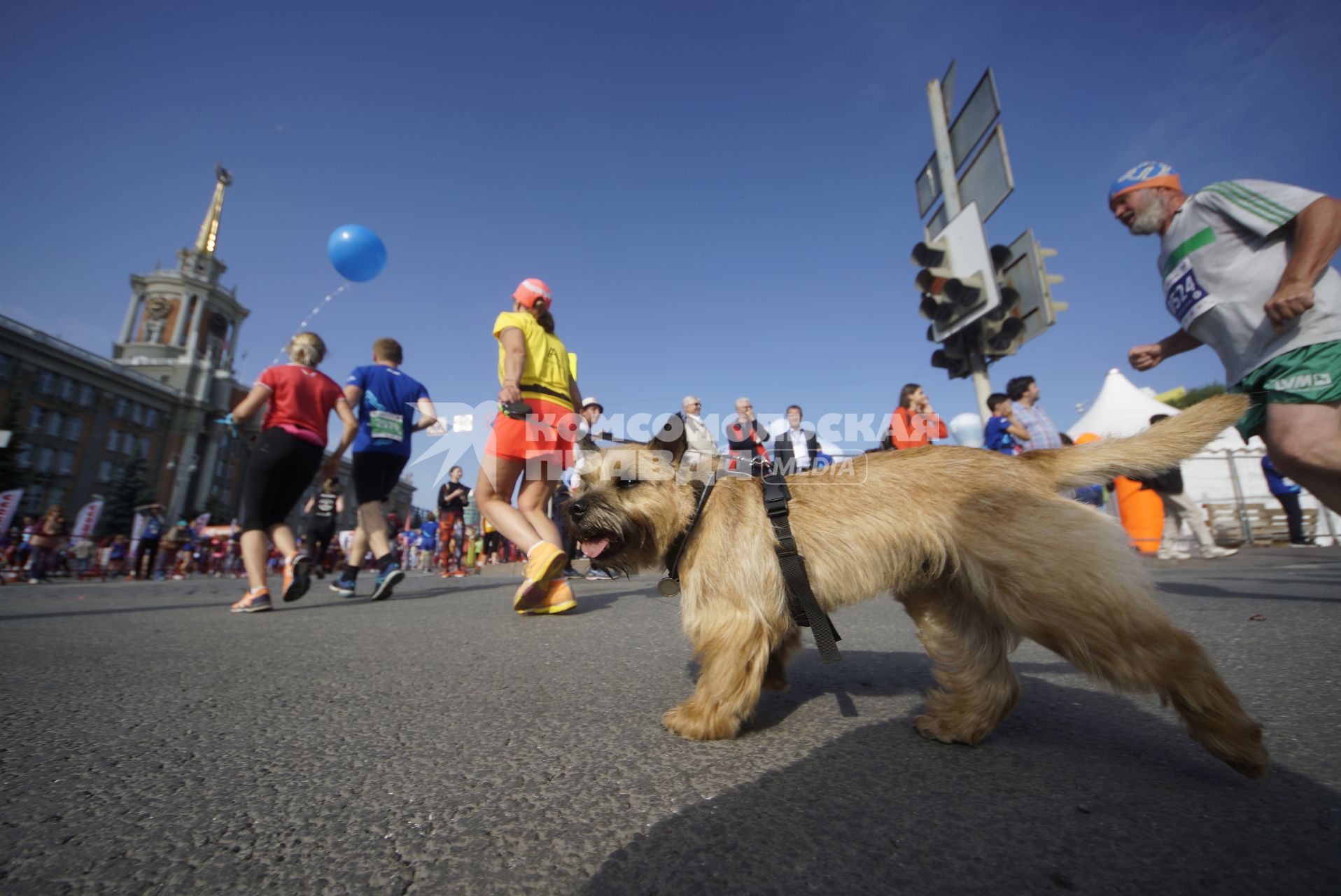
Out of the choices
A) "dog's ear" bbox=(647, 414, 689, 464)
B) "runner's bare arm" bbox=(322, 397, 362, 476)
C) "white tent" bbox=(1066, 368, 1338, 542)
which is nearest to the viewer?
"dog's ear" bbox=(647, 414, 689, 464)

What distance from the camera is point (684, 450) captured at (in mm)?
2742

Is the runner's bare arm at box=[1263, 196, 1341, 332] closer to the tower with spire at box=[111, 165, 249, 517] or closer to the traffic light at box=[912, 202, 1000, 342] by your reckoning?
the traffic light at box=[912, 202, 1000, 342]

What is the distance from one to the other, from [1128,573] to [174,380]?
102m

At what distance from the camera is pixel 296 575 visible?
17.3ft

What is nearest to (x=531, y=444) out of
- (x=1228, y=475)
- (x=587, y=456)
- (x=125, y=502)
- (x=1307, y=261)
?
(x=587, y=456)

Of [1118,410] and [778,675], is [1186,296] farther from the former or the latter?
[1118,410]

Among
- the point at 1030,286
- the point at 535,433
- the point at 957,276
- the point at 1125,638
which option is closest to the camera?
the point at 1125,638

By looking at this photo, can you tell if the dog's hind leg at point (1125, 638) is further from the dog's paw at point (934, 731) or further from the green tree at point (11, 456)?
the green tree at point (11, 456)

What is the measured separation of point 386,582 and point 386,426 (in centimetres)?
167

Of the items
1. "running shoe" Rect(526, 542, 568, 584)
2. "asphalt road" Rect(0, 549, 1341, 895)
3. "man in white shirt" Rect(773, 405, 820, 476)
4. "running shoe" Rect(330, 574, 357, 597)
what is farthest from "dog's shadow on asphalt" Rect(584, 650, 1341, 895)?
"man in white shirt" Rect(773, 405, 820, 476)

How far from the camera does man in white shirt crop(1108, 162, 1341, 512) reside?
2.39 meters

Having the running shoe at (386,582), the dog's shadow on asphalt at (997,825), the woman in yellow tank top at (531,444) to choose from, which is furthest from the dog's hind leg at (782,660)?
the running shoe at (386,582)

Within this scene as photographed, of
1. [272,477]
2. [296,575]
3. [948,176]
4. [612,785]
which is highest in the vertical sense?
[948,176]

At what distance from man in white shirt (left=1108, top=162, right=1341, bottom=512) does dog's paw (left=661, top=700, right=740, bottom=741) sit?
2.61m
